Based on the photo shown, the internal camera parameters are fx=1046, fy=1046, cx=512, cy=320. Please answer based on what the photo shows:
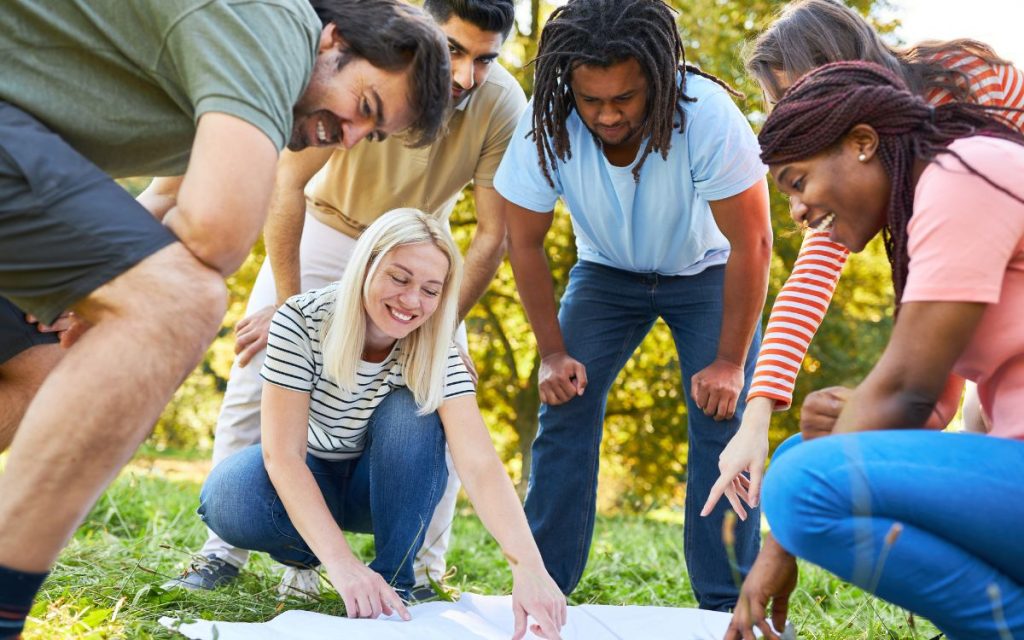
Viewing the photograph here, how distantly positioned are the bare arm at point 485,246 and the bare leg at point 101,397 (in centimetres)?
203

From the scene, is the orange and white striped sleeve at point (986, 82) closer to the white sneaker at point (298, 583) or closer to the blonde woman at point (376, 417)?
the blonde woman at point (376, 417)

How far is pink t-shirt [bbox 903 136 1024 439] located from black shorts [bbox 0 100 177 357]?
138 cm

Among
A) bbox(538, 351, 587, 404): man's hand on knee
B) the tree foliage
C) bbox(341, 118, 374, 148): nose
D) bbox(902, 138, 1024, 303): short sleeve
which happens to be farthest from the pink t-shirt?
the tree foliage

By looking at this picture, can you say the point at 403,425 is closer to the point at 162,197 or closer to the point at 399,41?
the point at 162,197

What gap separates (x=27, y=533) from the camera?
5.66 ft

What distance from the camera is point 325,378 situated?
3115 mm

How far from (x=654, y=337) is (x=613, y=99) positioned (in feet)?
24.7

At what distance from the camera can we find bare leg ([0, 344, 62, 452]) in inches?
110

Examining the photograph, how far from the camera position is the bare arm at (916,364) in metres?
1.86

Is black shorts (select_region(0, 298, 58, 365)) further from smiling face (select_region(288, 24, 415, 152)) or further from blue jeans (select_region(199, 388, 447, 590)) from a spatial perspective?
smiling face (select_region(288, 24, 415, 152))

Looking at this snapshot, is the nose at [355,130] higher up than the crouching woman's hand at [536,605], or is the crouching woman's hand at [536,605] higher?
the nose at [355,130]

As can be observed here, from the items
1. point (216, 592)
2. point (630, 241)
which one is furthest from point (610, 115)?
point (216, 592)

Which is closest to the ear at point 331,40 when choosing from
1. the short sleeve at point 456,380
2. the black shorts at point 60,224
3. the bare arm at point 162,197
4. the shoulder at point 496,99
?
the black shorts at point 60,224

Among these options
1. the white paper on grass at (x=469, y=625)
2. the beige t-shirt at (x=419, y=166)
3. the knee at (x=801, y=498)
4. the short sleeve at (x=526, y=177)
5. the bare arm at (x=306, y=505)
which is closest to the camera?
the knee at (x=801, y=498)
